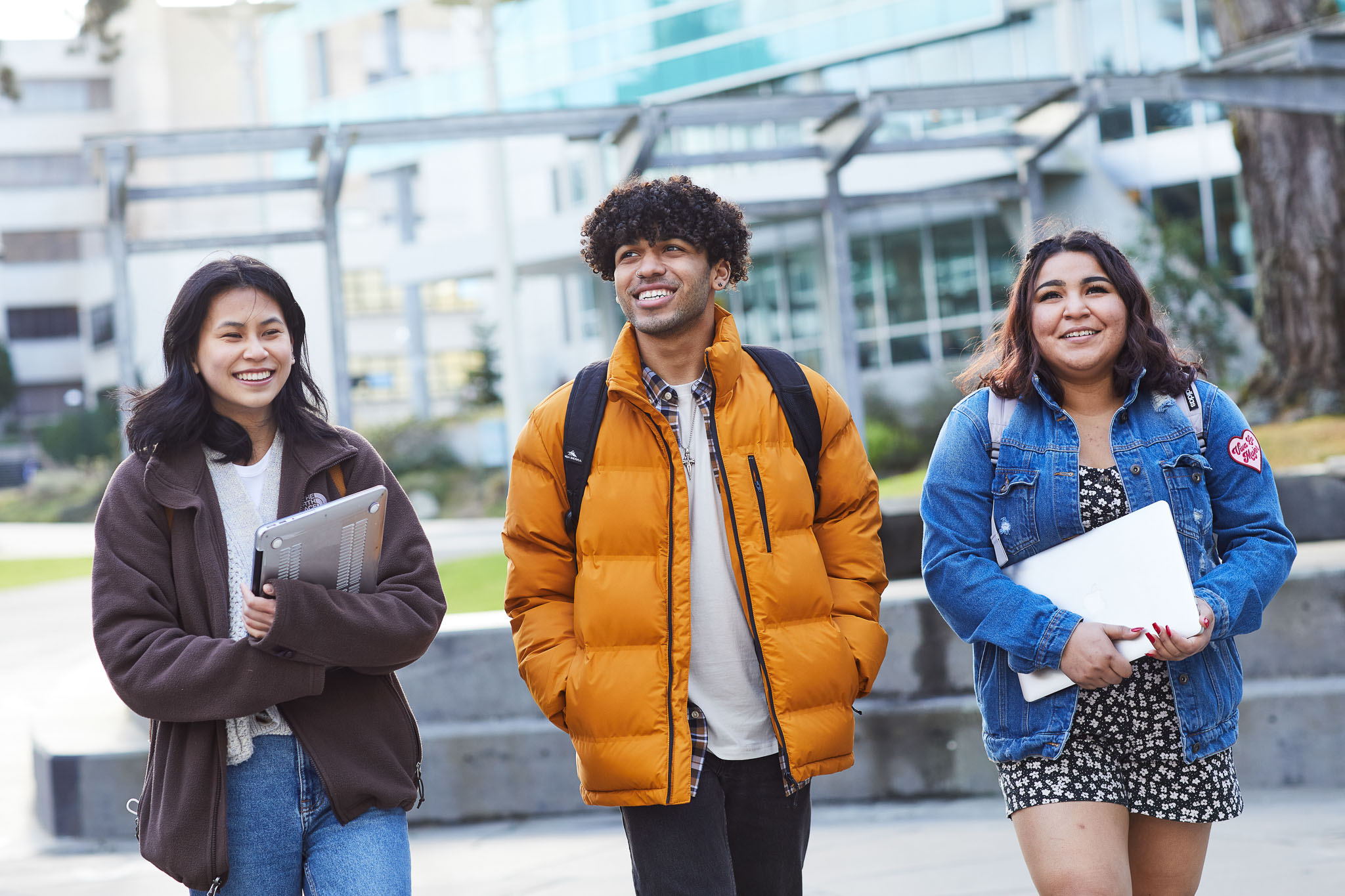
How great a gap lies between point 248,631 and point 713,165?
8892 millimetres

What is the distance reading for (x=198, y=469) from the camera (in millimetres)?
2855

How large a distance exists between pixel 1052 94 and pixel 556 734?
26.0 feet

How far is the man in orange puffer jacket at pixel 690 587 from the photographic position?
Result: 2.93 metres

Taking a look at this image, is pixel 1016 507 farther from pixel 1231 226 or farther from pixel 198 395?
pixel 1231 226

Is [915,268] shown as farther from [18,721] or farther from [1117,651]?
[1117,651]

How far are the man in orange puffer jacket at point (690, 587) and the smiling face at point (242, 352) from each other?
58cm

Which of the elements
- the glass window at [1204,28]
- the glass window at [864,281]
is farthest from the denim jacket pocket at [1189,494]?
the glass window at [864,281]

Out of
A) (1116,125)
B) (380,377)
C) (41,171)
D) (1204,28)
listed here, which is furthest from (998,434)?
(41,171)

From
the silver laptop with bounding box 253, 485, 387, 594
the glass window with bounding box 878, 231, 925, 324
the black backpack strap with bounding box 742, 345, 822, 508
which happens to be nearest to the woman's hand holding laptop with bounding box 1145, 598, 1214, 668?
the black backpack strap with bounding box 742, 345, 822, 508

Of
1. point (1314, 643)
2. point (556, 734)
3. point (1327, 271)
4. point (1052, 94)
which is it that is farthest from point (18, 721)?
point (1327, 271)

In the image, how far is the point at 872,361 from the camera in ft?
87.5

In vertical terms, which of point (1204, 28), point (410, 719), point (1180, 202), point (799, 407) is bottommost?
point (410, 719)

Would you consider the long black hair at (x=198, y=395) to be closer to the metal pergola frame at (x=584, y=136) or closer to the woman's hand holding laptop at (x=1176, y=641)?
the woman's hand holding laptop at (x=1176, y=641)

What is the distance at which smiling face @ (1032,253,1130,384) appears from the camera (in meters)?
3.09
